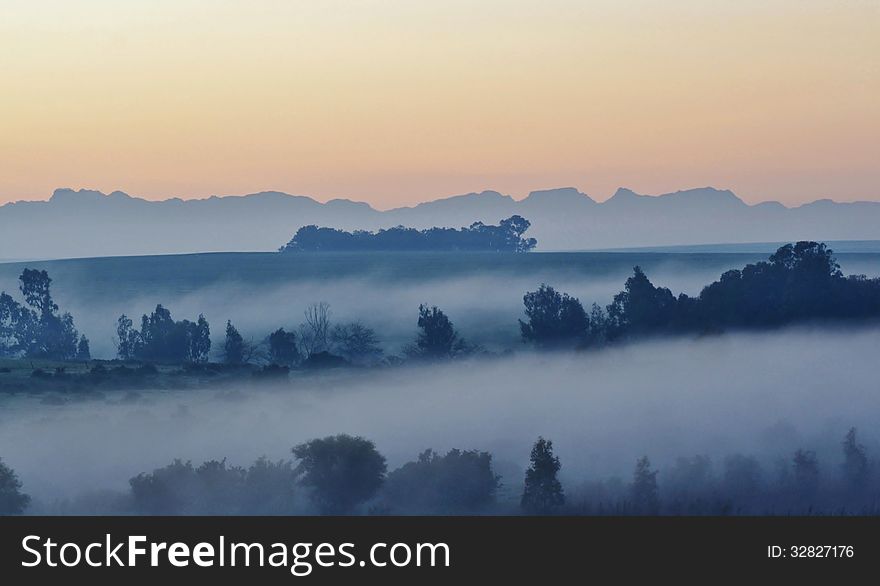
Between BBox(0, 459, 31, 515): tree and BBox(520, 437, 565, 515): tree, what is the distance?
34.7 meters

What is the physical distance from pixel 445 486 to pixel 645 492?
14.7 m

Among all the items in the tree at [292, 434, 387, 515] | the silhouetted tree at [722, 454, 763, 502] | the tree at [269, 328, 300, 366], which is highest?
the tree at [269, 328, 300, 366]

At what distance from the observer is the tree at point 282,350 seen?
188 m

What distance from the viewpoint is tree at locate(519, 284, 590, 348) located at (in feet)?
603

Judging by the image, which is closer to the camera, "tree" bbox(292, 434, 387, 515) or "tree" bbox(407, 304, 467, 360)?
"tree" bbox(292, 434, 387, 515)

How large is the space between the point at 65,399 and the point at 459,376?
165 feet

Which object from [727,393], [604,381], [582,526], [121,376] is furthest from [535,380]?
[582,526]

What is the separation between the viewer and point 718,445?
472 ft

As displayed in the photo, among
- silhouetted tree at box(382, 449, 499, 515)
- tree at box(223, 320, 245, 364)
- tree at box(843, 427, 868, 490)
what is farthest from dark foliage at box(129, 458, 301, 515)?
tree at box(223, 320, 245, 364)

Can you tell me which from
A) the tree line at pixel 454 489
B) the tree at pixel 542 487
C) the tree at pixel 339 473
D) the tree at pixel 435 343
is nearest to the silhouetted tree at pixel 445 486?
the tree line at pixel 454 489

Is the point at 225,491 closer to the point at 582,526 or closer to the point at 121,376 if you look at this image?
the point at 121,376

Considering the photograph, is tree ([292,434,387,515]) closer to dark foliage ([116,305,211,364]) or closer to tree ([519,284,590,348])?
tree ([519,284,590,348])

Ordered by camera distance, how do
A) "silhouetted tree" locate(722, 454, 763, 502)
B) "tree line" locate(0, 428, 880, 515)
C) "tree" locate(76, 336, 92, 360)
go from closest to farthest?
"tree line" locate(0, 428, 880, 515) < "silhouetted tree" locate(722, 454, 763, 502) < "tree" locate(76, 336, 92, 360)

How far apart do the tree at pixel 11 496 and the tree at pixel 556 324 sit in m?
83.6
